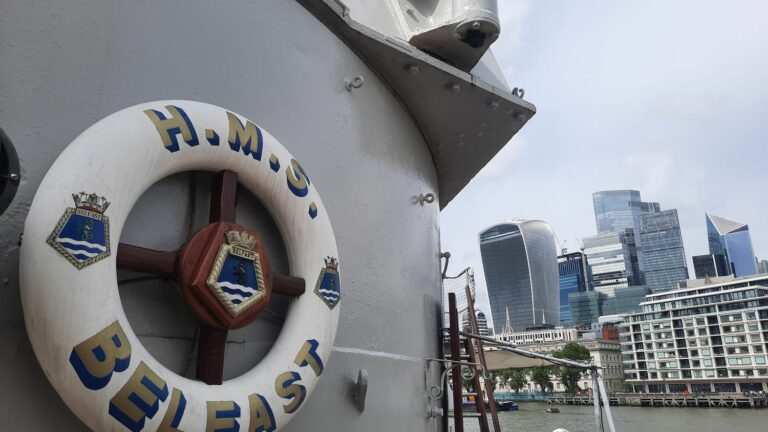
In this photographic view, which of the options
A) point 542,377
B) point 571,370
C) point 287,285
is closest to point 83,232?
point 287,285

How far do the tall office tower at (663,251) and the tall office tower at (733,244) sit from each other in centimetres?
863

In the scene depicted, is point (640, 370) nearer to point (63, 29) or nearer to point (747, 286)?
point (747, 286)

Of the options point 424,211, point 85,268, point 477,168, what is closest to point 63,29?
point 85,268

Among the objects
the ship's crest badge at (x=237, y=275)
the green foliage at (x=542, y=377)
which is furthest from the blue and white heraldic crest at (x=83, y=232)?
the green foliage at (x=542, y=377)

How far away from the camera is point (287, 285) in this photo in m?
2.02

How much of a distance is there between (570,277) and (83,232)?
168 m

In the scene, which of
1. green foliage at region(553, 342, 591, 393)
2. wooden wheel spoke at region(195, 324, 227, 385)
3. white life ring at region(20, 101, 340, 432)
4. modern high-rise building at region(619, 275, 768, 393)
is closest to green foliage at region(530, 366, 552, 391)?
green foliage at region(553, 342, 591, 393)

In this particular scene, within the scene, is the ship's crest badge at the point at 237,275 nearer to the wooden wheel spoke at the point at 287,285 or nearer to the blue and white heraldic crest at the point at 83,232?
the wooden wheel spoke at the point at 287,285

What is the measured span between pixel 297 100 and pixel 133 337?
4.68ft

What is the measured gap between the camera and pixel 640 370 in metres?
79.6

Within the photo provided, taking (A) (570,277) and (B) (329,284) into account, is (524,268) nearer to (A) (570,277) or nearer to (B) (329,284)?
(A) (570,277)

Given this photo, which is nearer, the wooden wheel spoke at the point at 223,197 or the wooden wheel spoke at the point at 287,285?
the wooden wheel spoke at the point at 223,197

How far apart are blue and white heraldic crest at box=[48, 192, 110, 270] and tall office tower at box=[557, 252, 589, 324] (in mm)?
160866

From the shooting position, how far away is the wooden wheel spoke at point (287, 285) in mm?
1981
